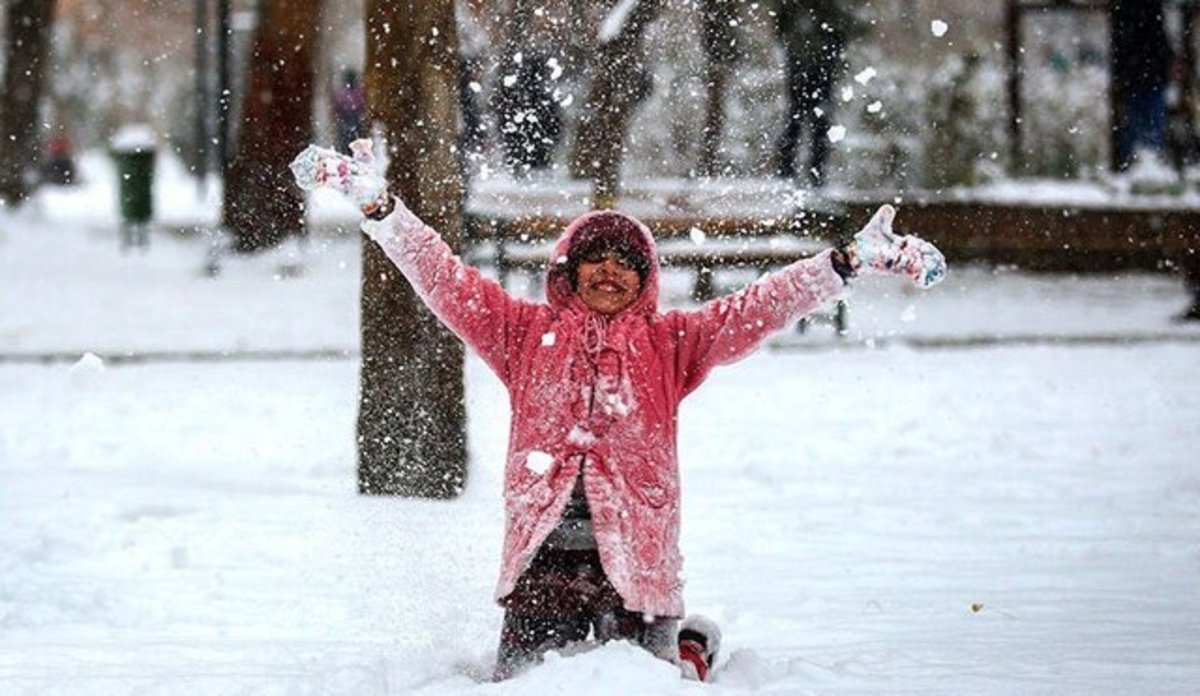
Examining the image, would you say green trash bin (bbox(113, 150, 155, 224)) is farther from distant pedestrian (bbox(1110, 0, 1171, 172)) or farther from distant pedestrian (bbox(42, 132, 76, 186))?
distant pedestrian (bbox(42, 132, 76, 186))

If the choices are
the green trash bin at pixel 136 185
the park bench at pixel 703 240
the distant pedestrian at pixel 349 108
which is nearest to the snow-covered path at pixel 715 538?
the park bench at pixel 703 240

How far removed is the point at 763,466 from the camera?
9.22 meters

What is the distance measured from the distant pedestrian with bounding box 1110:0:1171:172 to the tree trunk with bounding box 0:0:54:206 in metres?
11.0

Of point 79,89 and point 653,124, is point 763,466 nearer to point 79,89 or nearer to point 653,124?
point 653,124

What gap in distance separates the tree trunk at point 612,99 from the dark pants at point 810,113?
148 centimetres

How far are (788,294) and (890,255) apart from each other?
27 cm

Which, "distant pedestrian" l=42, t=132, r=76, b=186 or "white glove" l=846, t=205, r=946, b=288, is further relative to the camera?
"distant pedestrian" l=42, t=132, r=76, b=186

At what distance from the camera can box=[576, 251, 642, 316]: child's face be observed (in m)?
5.13

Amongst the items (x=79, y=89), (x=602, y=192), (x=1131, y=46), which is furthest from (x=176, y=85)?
(x=602, y=192)

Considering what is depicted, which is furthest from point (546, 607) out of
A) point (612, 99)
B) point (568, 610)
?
point (612, 99)

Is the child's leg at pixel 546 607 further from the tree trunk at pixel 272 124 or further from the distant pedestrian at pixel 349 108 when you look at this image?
the distant pedestrian at pixel 349 108

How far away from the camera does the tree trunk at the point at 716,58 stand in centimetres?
1972

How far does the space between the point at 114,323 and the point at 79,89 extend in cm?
2755

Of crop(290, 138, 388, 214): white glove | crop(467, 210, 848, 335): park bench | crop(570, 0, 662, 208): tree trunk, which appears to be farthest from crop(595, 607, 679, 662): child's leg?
crop(570, 0, 662, 208): tree trunk
